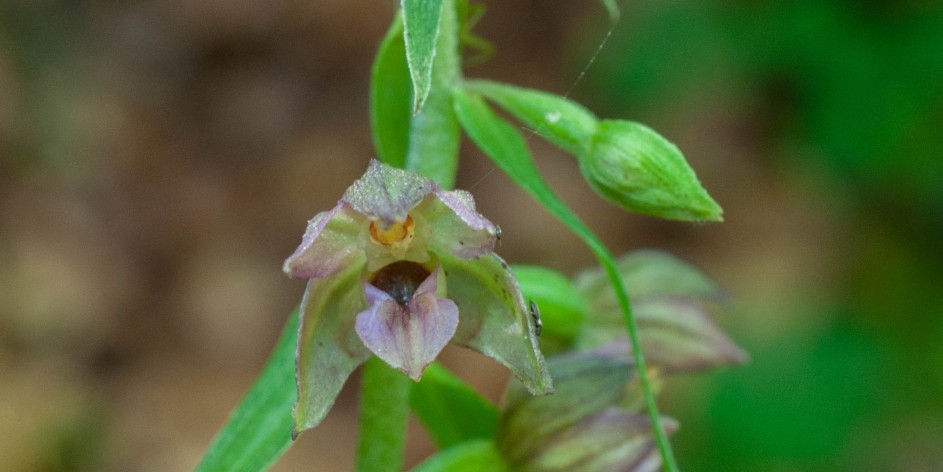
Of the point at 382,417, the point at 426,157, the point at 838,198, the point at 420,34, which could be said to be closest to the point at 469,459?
the point at 382,417

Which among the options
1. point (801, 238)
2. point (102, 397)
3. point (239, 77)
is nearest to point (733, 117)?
point (801, 238)

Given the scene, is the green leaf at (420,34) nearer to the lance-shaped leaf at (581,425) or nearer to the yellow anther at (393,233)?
the yellow anther at (393,233)

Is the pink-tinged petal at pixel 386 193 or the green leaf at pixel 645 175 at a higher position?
the green leaf at pixel 645 175

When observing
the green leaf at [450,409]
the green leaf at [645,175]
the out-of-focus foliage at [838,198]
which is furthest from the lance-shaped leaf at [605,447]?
the out-of-focus foliage at [838,198]

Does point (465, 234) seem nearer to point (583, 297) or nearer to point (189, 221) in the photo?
point (583, 297)

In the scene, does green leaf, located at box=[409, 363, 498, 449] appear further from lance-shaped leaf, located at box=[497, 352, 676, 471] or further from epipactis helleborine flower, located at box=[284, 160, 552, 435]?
epipactis helleborine flower, located at box=[284, 160, 552, 435]

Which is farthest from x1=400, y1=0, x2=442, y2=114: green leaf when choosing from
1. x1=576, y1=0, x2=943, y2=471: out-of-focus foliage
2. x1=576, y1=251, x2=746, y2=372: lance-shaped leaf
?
x1=576, y1=0, x2=943, y2=471: out-of-focus foliage

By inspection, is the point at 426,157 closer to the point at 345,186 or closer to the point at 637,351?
the point at 637,351
